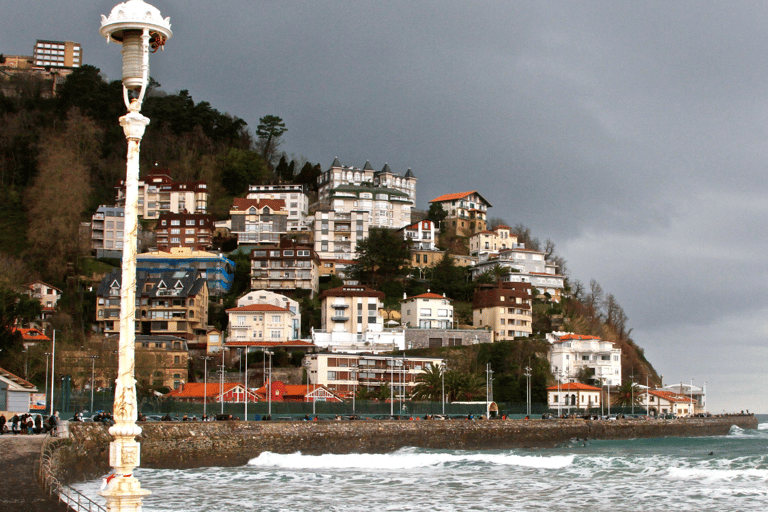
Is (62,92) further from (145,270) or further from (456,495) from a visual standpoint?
(456,495)

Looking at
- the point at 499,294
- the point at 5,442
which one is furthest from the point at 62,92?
the point at 5,442

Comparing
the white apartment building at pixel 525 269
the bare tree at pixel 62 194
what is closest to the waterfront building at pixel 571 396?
the white apartment building at pixel 525 269

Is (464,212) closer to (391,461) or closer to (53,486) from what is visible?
(391,461)

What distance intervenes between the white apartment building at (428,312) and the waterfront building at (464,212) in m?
32.7

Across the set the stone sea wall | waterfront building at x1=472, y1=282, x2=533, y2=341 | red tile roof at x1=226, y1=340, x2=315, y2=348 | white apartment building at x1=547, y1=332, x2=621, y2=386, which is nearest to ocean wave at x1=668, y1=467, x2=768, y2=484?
the stone sea wall

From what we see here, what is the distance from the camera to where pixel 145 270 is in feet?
319

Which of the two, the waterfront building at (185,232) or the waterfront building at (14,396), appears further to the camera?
the waterfront building at (185,232)

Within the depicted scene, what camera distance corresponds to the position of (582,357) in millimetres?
89062

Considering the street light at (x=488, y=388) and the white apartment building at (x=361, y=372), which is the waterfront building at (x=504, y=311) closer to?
the street light at (x=488, y=388)

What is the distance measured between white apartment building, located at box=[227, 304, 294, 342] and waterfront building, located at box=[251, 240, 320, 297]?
1098 centimetres

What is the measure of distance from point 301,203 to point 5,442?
86.5 m

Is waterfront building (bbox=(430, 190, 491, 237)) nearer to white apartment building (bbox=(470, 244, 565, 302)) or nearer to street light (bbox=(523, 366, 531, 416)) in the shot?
white apartment building (bbox=(470, 244, 565, 302))

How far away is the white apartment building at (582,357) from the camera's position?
8781 cm

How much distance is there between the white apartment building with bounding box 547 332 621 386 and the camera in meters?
87.8
